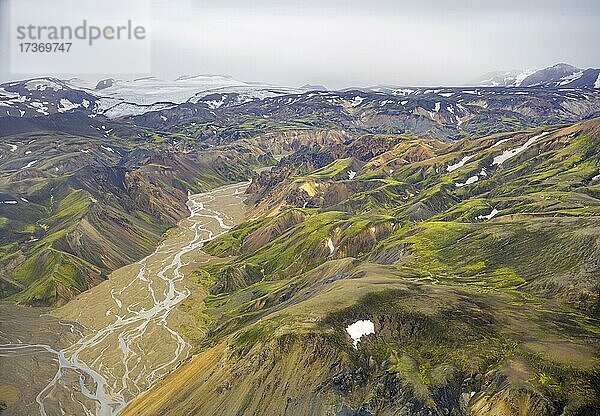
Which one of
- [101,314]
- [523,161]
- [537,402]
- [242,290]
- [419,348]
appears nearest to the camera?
[537,402]

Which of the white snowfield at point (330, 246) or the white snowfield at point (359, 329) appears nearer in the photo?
the white snowfield at point (359, 329)

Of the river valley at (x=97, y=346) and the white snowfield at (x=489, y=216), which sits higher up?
the white snowfield at (x=489, y=216)

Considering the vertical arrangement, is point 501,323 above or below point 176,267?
above

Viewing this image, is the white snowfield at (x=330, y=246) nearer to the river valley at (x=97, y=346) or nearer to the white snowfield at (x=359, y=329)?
the river valley at (x=97, y=346)

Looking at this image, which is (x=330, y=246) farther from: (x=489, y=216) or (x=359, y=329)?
(x=359, y=329)

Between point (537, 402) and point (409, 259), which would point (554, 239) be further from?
point (537, 402)

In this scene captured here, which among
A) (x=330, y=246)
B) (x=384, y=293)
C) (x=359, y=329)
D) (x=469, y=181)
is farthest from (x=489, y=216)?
(x=359, y=329)

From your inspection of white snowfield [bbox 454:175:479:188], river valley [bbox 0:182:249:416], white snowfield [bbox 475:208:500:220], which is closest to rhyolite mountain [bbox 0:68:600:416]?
white snowfield [bbox 475:208:500:220]

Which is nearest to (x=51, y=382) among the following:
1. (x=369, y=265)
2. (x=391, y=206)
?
(x=369, y=265)

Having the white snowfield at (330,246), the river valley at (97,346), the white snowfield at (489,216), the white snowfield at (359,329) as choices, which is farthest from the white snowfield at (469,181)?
the white snowfield at (359,329)
